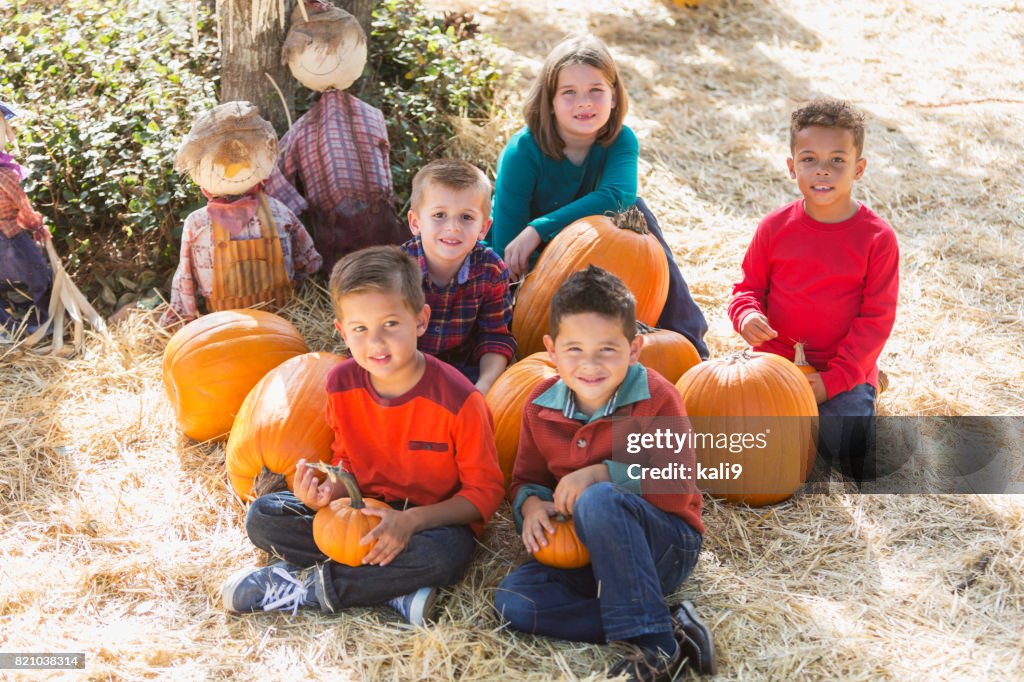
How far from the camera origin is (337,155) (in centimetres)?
488

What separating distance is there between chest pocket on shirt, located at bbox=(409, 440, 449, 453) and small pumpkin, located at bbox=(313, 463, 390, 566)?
236 mm

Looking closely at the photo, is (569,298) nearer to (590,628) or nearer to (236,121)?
(590,628)

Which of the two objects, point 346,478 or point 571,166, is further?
point 571,166

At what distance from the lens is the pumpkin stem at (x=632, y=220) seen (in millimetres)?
4336

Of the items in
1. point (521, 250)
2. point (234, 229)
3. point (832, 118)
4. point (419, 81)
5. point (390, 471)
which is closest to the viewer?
point (390, 471)

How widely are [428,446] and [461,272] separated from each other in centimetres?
94

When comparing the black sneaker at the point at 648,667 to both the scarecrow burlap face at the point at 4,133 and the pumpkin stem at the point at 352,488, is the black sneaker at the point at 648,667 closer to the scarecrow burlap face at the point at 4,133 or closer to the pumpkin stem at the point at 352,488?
the pumpkin stem at the point at 352,488

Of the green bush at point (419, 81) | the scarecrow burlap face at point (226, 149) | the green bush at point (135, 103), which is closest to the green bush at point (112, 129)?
the green bush at point (135, 103)

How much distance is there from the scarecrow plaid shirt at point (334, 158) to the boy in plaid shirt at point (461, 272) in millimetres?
964

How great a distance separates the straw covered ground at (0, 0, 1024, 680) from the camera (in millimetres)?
3039

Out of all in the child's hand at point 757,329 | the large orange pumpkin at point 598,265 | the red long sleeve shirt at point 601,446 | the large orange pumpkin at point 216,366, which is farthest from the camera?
the large orange pumpkin at point 598,265

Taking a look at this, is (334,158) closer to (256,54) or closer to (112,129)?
(256,54)

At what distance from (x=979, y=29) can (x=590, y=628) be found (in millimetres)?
7824

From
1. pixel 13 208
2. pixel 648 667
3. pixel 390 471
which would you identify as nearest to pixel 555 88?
pixel 390 471
